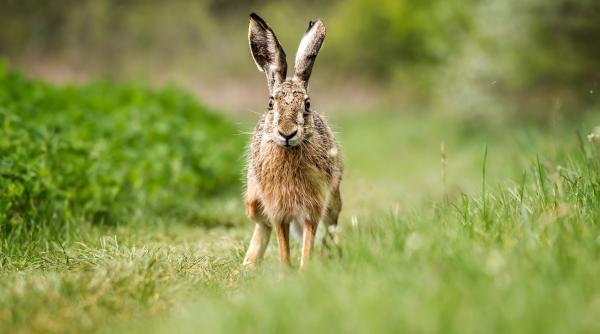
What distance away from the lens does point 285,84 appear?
557 centimetres

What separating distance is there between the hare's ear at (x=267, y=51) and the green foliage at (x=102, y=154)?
2402 mm

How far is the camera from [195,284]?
484cm

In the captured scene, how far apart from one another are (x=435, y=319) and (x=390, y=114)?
2170 centimetres

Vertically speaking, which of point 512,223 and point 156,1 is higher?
point 156,1

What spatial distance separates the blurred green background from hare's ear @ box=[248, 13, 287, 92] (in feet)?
47.3

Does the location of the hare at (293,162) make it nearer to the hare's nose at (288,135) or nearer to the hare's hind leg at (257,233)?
the hare's hind leg at (257,233)

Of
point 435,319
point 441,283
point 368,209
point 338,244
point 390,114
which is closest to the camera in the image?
point 435,319

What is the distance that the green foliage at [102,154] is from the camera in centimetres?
686

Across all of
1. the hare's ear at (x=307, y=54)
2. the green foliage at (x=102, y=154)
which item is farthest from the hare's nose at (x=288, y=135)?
the green foliage at (x=102, y=154)

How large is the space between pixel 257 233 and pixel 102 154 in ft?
10.5

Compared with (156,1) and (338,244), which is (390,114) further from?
(338,244)

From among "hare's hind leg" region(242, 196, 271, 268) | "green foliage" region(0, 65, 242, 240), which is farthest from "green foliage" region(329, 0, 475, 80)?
"hare's hind leg" region(242, 196, 271, 268)

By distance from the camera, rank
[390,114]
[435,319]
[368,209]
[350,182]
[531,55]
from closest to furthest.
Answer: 1. [435,319]
2. [368,209]
3. [350,182]
4. [531,55]
5. [390,114]

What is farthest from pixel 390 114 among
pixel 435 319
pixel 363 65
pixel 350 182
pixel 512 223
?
pixel 435 319
